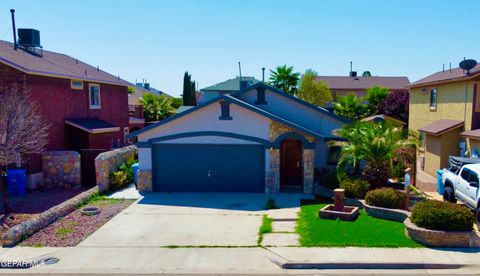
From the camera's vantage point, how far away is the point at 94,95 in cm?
2436

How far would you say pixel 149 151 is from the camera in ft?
57.9

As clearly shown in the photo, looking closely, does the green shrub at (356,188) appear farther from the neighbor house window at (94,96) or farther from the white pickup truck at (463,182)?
the neighbor house window at (94,96)

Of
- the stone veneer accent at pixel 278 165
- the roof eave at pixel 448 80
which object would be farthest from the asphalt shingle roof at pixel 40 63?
the roof eave at pixel 448 80

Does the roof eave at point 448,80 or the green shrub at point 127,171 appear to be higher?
the roof eave at point 448,80

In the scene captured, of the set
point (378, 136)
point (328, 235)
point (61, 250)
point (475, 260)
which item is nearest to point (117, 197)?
point (61, 250)

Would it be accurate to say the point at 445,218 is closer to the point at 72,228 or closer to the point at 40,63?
the point at 72,228

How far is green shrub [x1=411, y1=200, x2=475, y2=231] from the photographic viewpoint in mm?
10609

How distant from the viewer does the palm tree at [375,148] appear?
14910mm

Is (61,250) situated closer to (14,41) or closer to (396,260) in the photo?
(396,260)

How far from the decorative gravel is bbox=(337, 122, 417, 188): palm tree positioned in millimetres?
9175

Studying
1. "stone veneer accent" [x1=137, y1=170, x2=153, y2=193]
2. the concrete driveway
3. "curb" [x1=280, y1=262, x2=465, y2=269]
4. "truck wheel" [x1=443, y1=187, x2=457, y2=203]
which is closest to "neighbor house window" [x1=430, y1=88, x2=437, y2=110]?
"truck wheel" [x1=443, y1=187, x2=457, y2=203]

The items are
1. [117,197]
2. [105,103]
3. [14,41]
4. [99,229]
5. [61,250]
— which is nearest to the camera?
[61,250]

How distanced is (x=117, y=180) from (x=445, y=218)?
45.7 ft

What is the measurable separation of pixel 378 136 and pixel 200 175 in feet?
25.8
